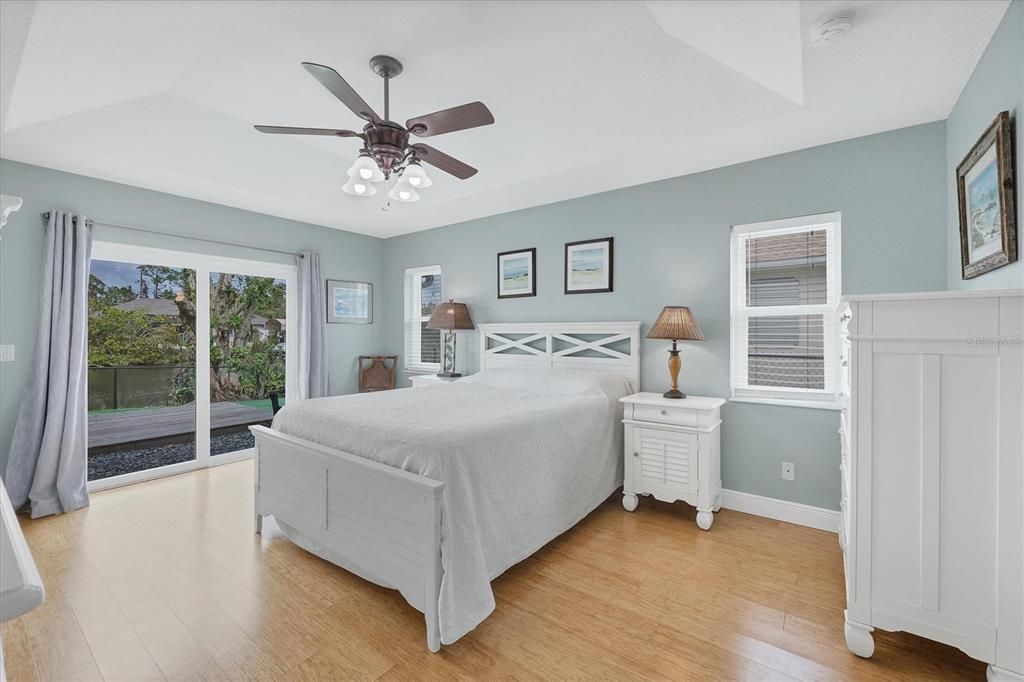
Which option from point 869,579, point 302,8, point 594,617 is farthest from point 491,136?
point 869,579

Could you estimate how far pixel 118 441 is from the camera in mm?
3834

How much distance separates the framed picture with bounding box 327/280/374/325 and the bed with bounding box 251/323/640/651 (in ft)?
7.56

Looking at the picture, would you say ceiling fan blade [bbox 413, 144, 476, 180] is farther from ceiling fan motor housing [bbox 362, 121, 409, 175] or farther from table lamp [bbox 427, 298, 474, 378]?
table lamp [bbox 427, 298, 474, 378]

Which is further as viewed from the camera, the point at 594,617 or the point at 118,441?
the point at 118,441

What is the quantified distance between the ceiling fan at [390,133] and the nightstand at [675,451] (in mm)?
1952

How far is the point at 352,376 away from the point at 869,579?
4905mm

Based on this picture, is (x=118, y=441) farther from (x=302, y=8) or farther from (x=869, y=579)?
(x=869, y=579)

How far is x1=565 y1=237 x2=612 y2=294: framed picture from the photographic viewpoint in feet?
12.7

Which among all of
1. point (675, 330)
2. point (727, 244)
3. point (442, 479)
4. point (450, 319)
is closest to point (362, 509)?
point (442, 479)

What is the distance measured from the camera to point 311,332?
4871mm

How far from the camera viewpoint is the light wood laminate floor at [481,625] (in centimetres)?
177

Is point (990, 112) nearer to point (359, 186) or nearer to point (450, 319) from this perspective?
point (359, 186)

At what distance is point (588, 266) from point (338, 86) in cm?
258

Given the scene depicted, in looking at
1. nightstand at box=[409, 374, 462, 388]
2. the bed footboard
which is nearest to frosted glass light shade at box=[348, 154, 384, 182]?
the bed footboard
